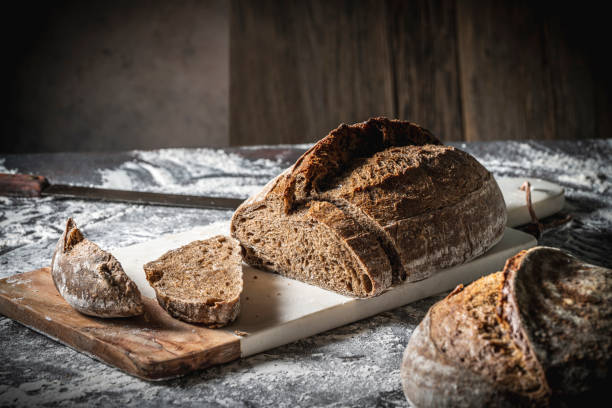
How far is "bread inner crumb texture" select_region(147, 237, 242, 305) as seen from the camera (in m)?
2.08

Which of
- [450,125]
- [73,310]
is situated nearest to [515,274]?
[73,310]

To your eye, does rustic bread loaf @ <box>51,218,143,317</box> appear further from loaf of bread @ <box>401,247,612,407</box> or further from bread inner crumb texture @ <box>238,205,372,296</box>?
loaf of bread @ <box>401,247,612,407</box>

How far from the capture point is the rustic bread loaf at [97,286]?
198 centimetres

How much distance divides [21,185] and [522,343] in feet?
10.5

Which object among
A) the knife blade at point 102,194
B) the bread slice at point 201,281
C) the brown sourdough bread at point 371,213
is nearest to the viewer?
the bread slice at point 201,281

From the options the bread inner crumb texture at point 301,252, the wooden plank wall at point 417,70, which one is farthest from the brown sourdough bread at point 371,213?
the wooden plank wall at point 417,70

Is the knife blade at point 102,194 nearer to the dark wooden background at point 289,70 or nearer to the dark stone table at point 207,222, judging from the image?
the dark stone table at point 207,222

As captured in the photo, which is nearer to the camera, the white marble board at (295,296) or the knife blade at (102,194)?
the white marble board at (295,296)

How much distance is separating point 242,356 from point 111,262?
0.53m

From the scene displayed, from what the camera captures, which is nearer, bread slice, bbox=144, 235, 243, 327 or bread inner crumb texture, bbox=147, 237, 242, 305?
bread slice, bbox=144, 235, 243, 327

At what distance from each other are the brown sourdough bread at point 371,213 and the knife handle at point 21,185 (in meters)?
1.74

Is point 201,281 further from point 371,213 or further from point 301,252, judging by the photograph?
point 371,213

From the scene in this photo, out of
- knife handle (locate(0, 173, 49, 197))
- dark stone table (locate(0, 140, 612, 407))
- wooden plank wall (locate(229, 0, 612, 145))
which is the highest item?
wooden plank wall (locate(229, 0, 612, 145))

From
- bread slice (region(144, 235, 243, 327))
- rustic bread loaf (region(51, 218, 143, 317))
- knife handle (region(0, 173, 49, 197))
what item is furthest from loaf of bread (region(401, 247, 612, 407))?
knife handle (region(0, 173, 49, 197))
